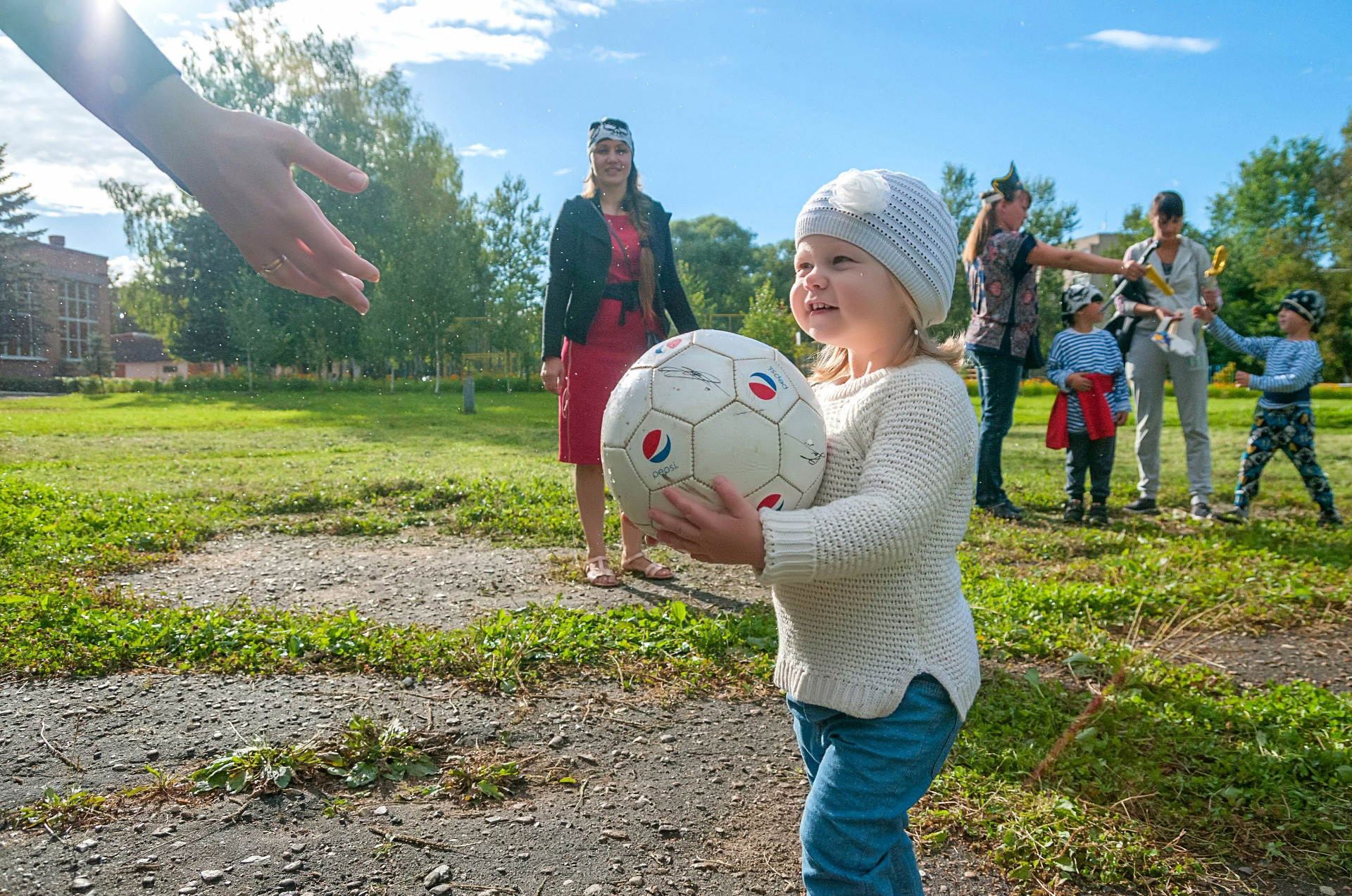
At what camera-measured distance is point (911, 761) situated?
1698 millimetres

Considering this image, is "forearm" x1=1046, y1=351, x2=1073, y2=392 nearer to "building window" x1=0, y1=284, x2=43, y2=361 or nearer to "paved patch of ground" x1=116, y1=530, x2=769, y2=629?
"paved patch of ground" x1=116, y1=530, x2=769, y2=629

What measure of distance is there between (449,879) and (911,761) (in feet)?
4.04

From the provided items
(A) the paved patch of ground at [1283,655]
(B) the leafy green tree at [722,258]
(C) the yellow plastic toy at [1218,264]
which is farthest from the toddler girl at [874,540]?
(B) the leafy green tree at [722,258]

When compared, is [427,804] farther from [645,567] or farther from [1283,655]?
[1283,655]

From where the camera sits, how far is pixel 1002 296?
6.37m

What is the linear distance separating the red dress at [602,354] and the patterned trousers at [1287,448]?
526 cm

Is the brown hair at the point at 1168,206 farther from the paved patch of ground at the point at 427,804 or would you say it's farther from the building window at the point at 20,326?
the building window at the point at 20,326

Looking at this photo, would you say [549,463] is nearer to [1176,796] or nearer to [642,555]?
[642,555]

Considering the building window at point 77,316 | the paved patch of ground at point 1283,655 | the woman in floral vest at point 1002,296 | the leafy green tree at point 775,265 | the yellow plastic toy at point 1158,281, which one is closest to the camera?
the paved patch of ground at point 1283,655

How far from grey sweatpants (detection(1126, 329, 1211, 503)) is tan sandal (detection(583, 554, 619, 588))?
4.56m

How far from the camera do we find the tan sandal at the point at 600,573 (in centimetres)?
480

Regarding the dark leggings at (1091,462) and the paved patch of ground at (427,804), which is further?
the dark leggings at (1091,462)

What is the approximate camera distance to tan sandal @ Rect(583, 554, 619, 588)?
189 inches

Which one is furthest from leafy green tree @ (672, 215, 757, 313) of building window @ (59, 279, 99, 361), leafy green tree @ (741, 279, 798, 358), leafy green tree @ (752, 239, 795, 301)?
building window @ (59, 279, 99, 361)
